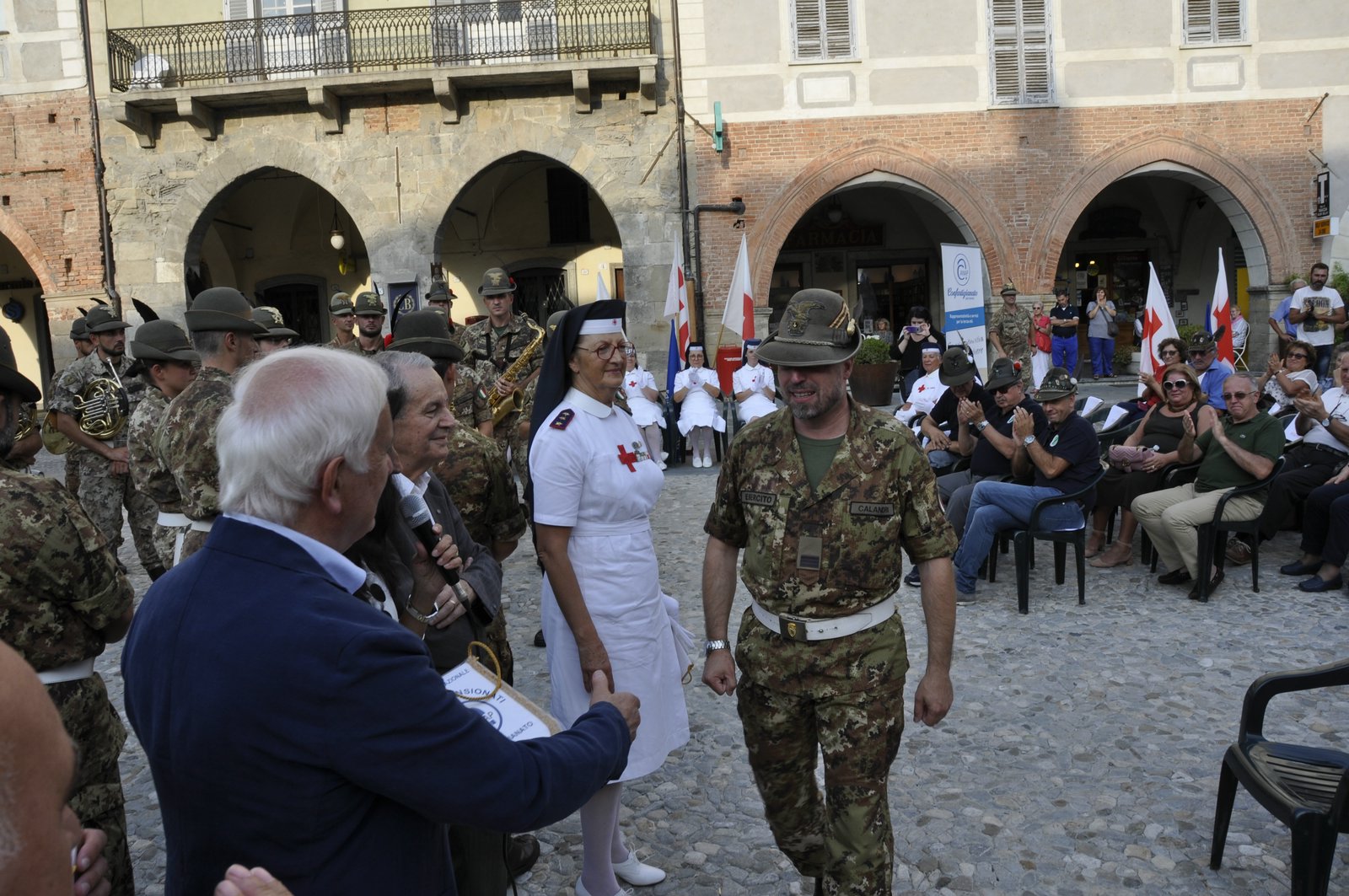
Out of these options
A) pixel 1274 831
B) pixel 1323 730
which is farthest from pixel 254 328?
pixel 1323 730

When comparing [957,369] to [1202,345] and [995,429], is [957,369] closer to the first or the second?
[995,429]

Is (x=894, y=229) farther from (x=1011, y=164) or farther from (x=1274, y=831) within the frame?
(x=1274, y=831)

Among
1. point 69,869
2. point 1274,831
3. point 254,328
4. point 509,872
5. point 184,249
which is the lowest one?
point 1274,831

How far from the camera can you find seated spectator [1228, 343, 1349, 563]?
293 inches

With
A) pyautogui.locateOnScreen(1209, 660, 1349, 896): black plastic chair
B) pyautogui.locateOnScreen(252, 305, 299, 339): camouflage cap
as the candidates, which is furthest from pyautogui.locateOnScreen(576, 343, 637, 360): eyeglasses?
pyautogui.locateOnScreen(252, 305, 299, 339): camouflage cap

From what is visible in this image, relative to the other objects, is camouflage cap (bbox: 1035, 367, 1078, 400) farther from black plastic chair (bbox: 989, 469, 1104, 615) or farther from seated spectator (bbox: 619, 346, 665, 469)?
seated spectator (bbox: 619, 346, 665, 469)

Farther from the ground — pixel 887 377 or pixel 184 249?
pixel 184 249

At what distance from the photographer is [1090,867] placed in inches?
145

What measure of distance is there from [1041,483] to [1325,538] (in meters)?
1.99

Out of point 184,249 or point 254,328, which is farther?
point 184,249

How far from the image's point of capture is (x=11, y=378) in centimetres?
287

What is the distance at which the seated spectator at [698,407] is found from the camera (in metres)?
14.0

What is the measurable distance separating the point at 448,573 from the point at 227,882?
4.55 feet

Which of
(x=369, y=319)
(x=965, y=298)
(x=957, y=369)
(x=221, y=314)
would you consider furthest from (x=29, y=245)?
(x=957, y=369)
